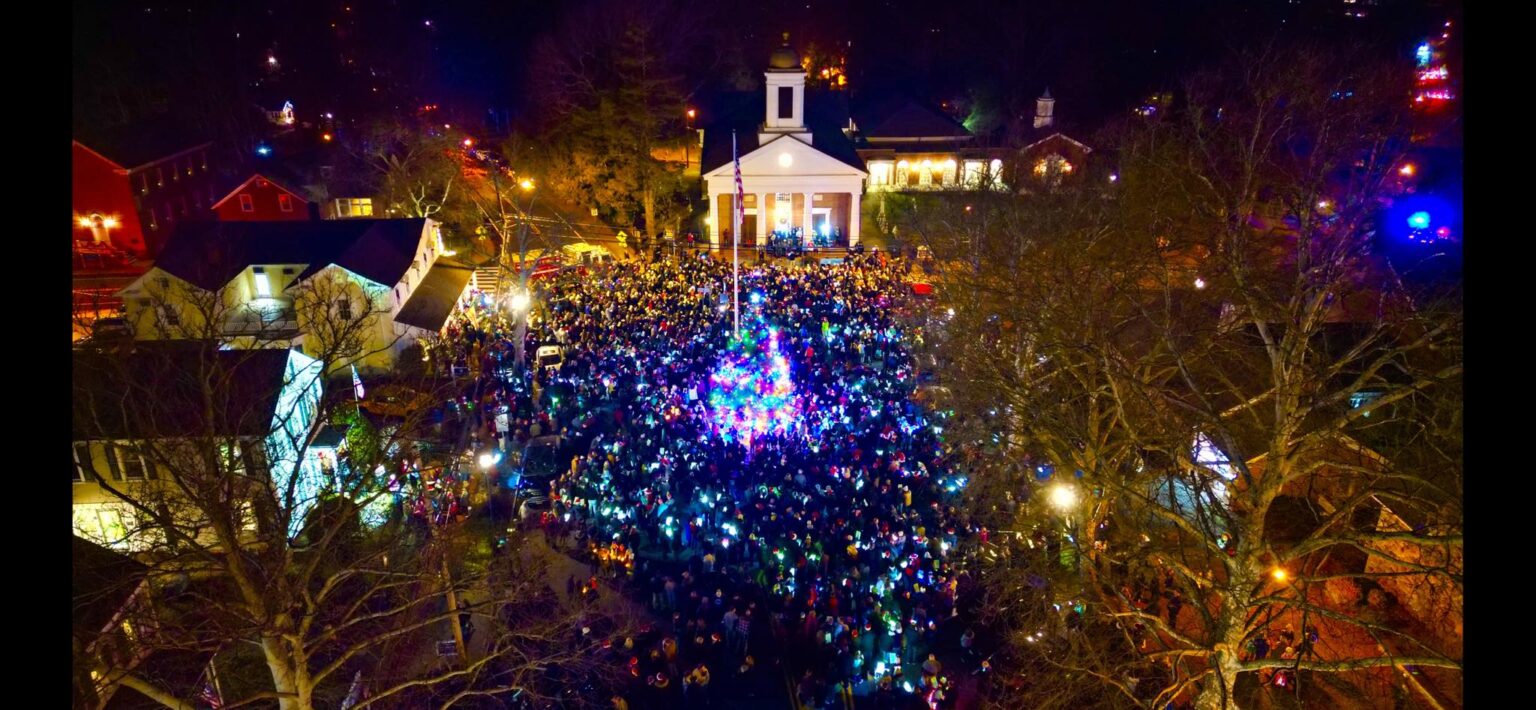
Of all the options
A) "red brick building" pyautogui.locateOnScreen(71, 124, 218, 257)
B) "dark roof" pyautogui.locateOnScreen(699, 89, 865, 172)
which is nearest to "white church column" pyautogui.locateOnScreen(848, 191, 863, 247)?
"dark roof" pyautogui.locateOnScreen(699, 89, 865, 172)

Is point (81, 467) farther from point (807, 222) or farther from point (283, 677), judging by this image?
point (807, 222)

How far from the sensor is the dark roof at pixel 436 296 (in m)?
27.0

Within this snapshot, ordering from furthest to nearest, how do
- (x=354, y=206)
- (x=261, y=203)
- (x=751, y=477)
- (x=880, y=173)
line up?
(x=880, y=173) < (x=354, y=206) < (x=261, y=203) < (x=751, y=477)

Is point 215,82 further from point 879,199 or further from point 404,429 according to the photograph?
point 404,429

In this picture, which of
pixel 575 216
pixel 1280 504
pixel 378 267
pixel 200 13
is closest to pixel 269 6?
pixel 200 13

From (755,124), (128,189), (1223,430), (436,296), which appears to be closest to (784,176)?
(755,124)

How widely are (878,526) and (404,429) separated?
8844mm

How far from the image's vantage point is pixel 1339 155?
971 centimetres

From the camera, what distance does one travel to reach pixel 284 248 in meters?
26.5

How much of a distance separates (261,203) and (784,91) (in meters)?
24.2

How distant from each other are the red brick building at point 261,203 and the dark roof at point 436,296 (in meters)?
10.0

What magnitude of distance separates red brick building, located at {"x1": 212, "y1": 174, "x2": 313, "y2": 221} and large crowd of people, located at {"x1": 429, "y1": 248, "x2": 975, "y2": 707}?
1596cm

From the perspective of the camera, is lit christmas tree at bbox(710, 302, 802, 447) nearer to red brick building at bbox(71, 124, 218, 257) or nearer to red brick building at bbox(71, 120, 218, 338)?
red brick building at bbox(71, 120, 218, 338)

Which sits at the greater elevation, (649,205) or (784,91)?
(784,91)
